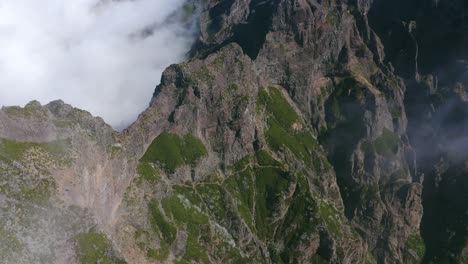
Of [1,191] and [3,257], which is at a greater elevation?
A: [1,191]

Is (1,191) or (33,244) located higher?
(1,191)

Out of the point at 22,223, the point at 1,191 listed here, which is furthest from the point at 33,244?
the point at 1,191

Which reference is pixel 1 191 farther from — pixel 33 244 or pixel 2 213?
pixel 33 244

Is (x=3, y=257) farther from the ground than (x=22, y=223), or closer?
closer

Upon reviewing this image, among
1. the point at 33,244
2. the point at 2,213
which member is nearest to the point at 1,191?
the point at 2,213

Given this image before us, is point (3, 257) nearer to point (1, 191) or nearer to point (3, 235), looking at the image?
point (3, 235)

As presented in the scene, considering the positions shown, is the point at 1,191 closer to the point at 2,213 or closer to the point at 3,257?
the point at 2,213

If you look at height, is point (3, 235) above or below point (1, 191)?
below
